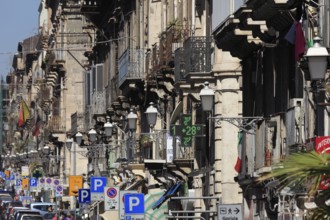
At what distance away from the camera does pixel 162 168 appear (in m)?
44.6

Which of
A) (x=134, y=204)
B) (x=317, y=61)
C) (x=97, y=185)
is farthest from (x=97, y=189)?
(x=317, y=61)

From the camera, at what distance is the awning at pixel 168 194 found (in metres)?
43.3

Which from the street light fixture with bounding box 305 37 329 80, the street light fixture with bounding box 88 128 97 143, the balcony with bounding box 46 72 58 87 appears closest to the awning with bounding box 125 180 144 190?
the street light fixture with bounding box 88 128 97 143

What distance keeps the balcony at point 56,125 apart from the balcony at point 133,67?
4165cm

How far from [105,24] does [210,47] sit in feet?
97.9

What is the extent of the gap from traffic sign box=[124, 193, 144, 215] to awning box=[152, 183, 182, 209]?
6146mm

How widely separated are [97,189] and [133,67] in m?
4.14

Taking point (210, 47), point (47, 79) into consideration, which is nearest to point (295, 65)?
point (210, 47)

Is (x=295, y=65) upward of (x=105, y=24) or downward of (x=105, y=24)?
downward

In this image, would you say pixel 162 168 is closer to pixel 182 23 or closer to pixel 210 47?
pixel 182 23

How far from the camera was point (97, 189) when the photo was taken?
48438 millimetres

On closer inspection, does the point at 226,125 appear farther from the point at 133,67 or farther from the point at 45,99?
the point at 45,99

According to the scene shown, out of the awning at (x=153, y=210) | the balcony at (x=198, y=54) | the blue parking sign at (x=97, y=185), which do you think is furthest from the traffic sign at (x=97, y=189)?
the balcony at (x=198, y=54)

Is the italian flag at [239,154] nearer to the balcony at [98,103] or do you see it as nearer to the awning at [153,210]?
the awning at [153,210]
